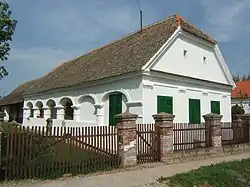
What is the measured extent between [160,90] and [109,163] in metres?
6.29

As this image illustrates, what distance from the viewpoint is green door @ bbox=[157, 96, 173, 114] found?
50.3ft

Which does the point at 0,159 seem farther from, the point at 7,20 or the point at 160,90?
the point at 160,90

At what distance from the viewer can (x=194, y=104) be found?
57.8 feet

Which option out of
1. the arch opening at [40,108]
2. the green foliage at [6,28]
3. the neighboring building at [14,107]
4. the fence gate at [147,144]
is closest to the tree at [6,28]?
the green foliage at [6,28]

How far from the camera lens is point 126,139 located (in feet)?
34.2

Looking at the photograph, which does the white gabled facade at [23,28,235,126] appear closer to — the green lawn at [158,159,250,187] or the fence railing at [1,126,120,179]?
the fence railing at [1,126,120,179]

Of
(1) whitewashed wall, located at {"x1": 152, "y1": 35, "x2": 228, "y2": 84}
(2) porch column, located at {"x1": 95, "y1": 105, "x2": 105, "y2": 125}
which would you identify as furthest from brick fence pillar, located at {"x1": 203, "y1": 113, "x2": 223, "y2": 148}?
(2) porch column, located at {"x1": 95, "y1": 105, "x2": 105, "y2": 125}

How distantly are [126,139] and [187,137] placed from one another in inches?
149

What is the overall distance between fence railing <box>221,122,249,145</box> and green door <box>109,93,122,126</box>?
5.32 meters

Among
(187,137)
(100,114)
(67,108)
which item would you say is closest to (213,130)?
(187,137)

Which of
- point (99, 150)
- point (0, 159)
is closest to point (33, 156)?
point (0, 159)

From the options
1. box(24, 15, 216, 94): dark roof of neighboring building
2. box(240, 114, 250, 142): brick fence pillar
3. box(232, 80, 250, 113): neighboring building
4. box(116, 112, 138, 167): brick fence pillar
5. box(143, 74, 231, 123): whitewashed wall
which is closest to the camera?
box(116, 112, 138, 167): brick fence pillar

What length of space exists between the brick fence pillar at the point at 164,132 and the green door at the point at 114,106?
178 inches

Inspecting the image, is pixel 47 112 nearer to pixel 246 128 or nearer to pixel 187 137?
pixel 187 137
